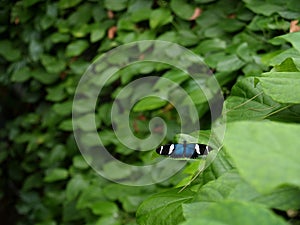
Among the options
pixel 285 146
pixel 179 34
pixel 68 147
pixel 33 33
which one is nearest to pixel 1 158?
pixel 68 147

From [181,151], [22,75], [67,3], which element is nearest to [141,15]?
[67,3]

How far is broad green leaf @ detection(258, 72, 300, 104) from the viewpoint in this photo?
506 mm

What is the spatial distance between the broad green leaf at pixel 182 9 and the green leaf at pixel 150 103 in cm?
33

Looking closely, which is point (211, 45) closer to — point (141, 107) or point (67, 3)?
point (141, 107)

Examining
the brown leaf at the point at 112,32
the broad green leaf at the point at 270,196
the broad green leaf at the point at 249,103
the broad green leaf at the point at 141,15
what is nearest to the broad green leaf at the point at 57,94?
the brown leaf at the point at 112,32

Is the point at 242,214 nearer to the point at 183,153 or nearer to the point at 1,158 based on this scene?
the point at 183,153

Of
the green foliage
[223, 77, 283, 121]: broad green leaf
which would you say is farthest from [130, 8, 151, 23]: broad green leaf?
[223, 77, 283, 121]: broad green leaf

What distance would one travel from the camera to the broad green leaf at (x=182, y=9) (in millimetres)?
1792

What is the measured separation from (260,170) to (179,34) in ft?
5.00

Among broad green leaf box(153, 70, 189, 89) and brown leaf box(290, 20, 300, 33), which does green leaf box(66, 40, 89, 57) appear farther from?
brown leaf box(290, 20, 300, 33)

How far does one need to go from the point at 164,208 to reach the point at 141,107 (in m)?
1.14

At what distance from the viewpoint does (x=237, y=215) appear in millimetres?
329

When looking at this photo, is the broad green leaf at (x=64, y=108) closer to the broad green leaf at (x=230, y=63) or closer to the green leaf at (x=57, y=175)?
the green leaf at (x=57, y=175)

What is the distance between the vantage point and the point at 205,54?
5.44 ft
